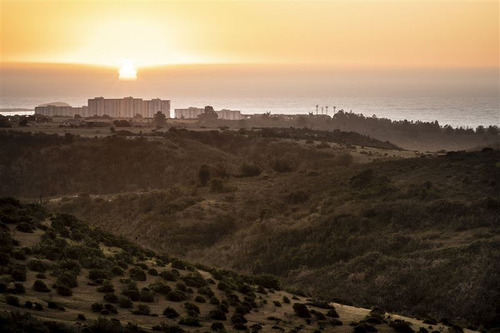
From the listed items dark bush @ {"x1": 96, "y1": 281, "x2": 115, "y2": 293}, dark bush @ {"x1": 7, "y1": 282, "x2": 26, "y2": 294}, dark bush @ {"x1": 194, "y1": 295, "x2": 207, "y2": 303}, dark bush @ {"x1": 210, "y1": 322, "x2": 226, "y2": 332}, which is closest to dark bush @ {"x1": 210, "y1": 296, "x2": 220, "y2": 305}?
dark bush @ {"x1": 194, "y1": 295, "x2": 207, "y2": 303}

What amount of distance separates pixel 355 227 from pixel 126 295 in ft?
94.3

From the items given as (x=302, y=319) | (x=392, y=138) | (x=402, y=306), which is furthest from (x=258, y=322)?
(x=392, y=138)

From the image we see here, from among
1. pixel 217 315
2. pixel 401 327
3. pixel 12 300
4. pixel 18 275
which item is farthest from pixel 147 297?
pixel 401 327

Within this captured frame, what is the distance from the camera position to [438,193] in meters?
58.2

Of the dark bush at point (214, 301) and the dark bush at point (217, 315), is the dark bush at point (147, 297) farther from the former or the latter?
the dark bush at point (214, 301)

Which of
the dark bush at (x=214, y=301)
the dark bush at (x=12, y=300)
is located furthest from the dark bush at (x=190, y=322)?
the dark bush at (x=12, y=300)

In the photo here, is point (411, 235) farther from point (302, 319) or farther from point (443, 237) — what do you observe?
point (302, 319)

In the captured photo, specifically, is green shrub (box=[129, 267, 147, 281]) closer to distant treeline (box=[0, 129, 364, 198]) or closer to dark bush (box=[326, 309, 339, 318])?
dark bush (box=[326, 309, 339, 318])

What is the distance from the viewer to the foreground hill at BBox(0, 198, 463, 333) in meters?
24.2

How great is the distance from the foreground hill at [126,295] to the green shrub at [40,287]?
37mm

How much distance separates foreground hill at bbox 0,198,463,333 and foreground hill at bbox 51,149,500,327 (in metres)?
7.55

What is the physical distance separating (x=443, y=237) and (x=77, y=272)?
2794cm

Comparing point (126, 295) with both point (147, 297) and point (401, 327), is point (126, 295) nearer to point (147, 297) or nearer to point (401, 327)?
point (147, 297)

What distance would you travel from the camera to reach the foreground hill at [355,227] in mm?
40844
